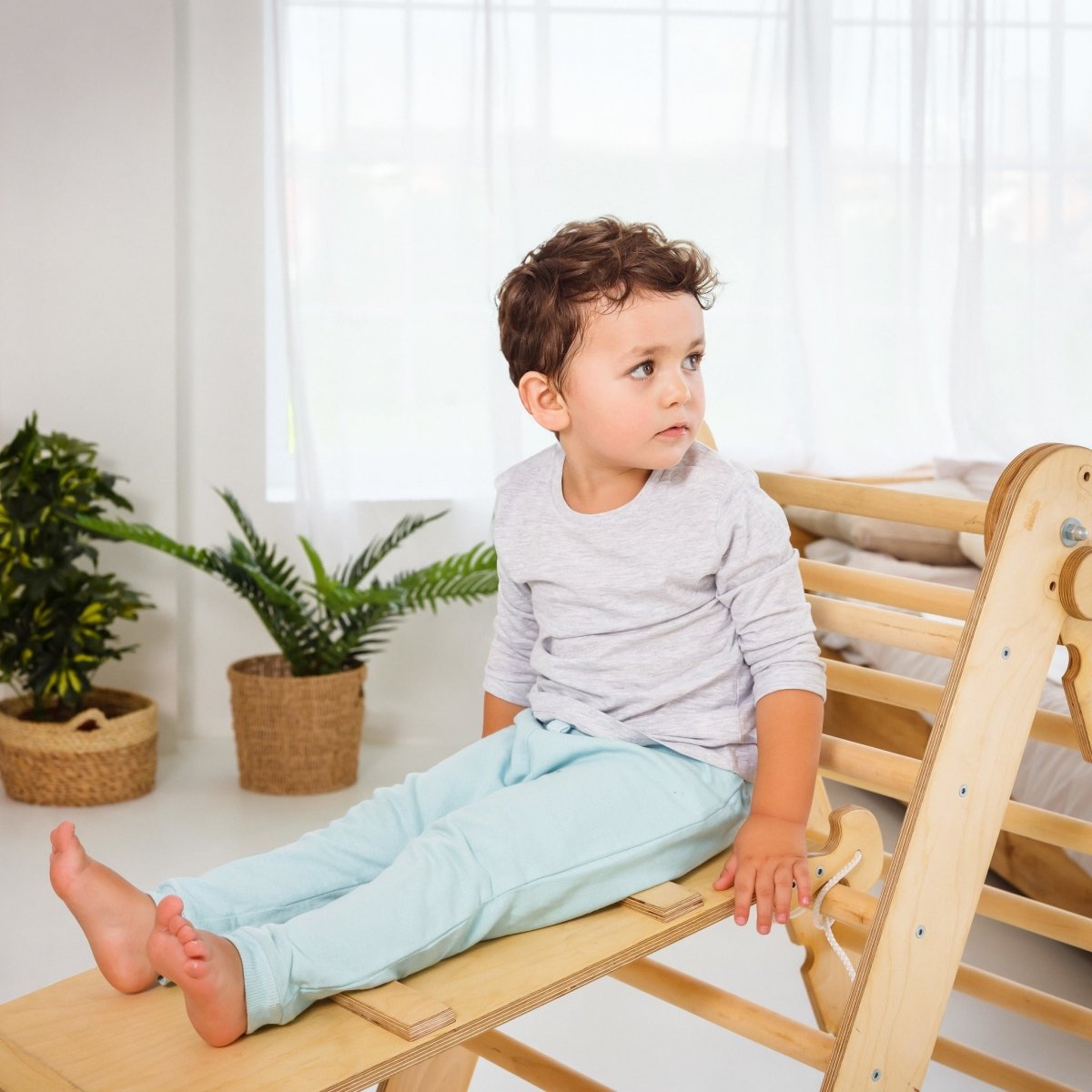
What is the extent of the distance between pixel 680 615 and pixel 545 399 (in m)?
0.25

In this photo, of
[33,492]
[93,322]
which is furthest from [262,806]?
[93,322]

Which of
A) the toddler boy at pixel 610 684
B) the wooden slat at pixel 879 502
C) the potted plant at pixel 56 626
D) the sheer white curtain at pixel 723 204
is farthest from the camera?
the sheer white curtain at pixel 723 204

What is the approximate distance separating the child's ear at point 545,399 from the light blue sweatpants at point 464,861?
0.97ft

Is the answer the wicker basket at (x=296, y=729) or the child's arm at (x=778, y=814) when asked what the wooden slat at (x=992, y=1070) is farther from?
the wicker basket at (x=296, y=729)

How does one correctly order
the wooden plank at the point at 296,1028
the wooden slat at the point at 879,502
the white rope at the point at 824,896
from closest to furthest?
the wooden plank at the point at 296,1028, the white rope at the point at 824,896, the wooden slat at the point at 879,502

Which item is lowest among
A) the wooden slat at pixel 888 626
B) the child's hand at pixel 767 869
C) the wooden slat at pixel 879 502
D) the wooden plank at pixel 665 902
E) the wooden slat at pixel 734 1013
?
A: the wooden slat at pixel 734 1013

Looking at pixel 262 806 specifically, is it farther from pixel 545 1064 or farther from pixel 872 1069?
pixel 872 1069

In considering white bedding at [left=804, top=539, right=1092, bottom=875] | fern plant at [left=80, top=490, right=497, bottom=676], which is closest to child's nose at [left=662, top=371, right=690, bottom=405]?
white bedding at [left=804, top=539, right=1092, bottom=875]

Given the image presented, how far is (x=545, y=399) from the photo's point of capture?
133 centimetres

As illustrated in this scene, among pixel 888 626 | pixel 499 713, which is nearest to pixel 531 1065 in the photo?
pixel 499 713

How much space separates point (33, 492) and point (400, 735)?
3.51 feet

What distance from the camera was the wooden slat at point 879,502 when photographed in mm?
1350

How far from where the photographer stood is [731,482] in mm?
1307

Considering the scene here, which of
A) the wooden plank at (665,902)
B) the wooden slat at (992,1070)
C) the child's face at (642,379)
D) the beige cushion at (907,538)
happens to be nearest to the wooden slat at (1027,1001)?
the wooden slat at (992,1070)
